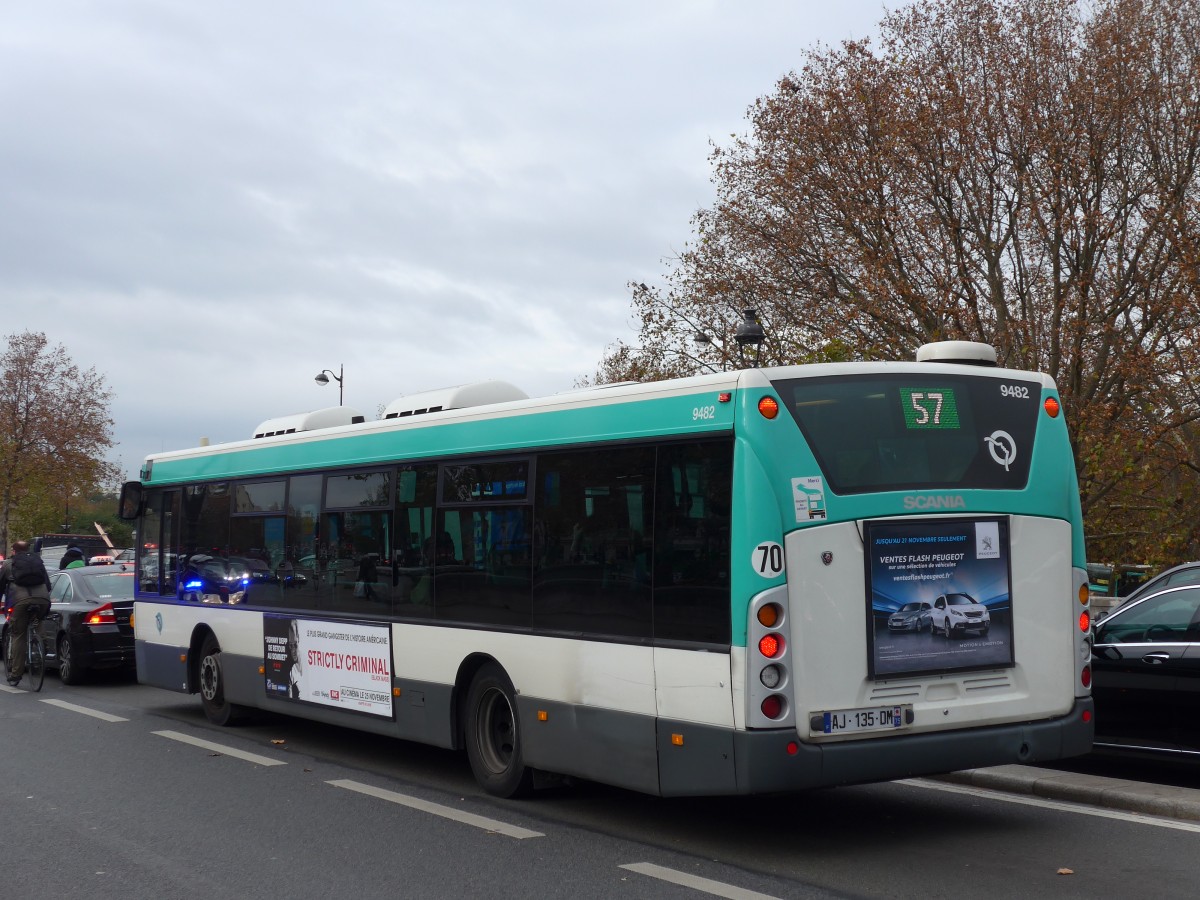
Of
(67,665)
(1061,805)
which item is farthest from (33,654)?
(1061,805)

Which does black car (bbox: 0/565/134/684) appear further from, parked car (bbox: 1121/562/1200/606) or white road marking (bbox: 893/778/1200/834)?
parked car (bbox: 1121/562/1200/606)

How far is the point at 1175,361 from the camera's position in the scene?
916 inches

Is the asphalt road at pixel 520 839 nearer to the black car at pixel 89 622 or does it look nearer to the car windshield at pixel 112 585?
the black car at pixel 89 622

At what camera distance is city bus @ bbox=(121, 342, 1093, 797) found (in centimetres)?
680

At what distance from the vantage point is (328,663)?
10.8m

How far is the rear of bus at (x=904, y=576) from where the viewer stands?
674 centimetres

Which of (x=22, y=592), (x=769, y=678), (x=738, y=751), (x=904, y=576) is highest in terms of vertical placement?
(x=904, y=576)

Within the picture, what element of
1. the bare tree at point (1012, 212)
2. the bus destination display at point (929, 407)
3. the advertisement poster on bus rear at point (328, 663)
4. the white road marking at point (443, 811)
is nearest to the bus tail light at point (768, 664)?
the bus destination display at point (929, 407)

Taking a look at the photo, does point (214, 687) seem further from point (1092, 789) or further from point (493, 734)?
point (1092, 789)

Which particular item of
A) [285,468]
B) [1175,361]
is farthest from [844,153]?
[285,468]

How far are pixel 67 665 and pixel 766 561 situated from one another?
42.3ft

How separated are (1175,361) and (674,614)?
18.9 meters

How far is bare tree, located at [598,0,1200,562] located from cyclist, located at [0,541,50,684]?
47.1 ft

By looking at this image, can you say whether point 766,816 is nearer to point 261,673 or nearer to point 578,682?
point 578,682
